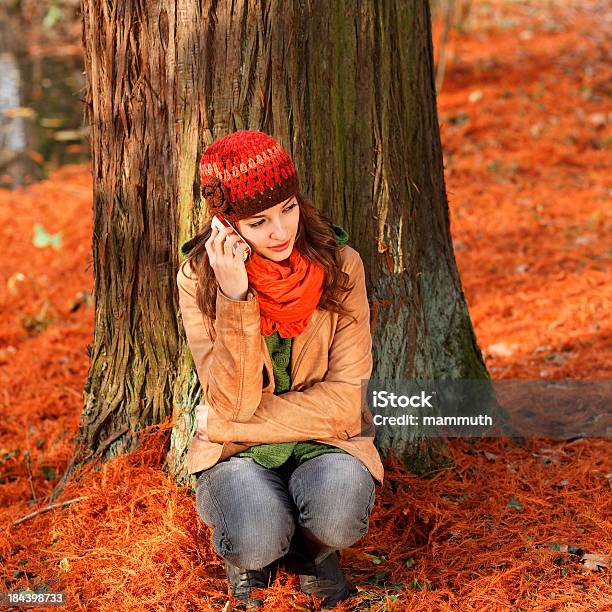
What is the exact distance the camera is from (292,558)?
9.59ft

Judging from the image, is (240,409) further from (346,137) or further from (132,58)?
(132,58)

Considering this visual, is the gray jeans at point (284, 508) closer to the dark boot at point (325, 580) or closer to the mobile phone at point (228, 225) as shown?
the dark boot at point (325, 580)

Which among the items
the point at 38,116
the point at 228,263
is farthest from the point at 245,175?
the point at 38,116

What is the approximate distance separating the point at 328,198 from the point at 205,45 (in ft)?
2.27

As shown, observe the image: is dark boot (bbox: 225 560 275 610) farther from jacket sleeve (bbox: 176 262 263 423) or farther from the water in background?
the water in background

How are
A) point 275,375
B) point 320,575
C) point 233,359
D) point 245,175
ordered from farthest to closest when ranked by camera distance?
point 275,375
point 320,575
point 233,359
point 245,175

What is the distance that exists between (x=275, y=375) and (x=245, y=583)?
0.67 meters

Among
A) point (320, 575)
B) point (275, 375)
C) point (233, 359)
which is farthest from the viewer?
point (275, 375)

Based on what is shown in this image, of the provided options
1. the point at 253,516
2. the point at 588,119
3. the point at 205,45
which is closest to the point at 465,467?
the point at 253,516

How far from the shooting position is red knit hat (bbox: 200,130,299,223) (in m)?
2.59

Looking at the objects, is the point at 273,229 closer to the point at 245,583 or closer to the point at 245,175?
the point at 245,175

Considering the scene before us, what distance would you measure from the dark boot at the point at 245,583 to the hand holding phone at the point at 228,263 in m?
0.88

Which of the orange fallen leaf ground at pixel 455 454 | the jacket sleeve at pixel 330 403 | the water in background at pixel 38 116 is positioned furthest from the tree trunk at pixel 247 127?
the water in background at pixel 38 116

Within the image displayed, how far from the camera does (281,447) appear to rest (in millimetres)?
2904
